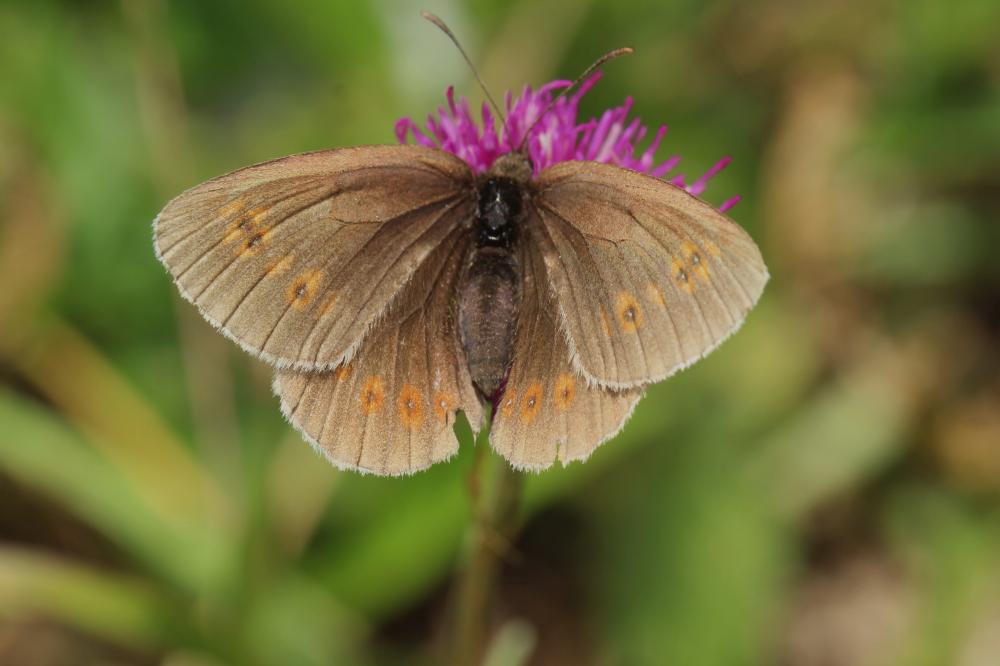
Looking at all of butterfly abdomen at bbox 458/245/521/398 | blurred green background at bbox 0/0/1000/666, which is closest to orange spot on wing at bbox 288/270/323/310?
butterfly abdomen at bbox 458/245/521/398

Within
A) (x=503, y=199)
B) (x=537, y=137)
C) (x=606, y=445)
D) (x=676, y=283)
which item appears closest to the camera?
(x=676, y=283)

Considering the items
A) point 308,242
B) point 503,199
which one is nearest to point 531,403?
point 503,199

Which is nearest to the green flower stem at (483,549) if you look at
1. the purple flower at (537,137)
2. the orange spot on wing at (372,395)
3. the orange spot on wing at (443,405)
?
the orange spot on wing at (443,405)

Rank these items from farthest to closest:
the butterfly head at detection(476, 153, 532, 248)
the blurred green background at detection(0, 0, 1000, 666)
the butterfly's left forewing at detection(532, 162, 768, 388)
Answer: the blurred green background at detection(0, 0, 1000, 666) → the butterfly head at detection(476, 153, 532, 248) → the butterfly's left forewing at detection(532, 162, 768, 388)

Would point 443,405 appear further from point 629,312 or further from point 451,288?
point 629,312

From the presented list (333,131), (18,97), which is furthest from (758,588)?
(18,97)

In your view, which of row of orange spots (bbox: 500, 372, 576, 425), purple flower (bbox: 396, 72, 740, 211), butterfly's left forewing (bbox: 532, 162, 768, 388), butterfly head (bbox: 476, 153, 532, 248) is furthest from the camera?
purple flower (bbox: 396, 72, 740, 211)

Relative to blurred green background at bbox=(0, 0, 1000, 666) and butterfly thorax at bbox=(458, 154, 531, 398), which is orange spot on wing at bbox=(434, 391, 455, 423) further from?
blurred green background at bbox=(0, 0, 1000, 666)
